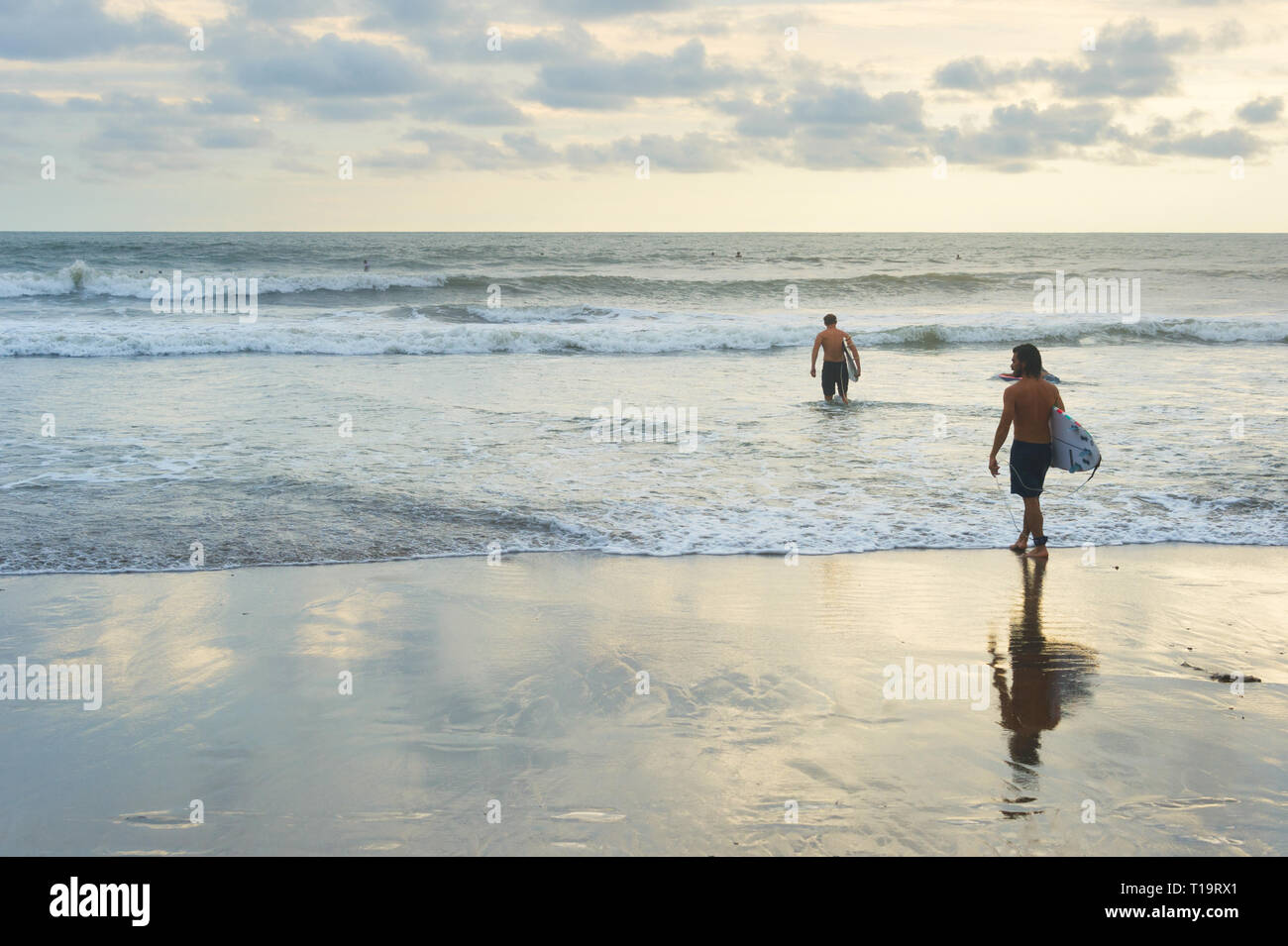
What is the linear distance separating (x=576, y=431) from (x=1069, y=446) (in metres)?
6.69

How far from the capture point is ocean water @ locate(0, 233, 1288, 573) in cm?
852

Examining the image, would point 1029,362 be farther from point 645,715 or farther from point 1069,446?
point 645,715

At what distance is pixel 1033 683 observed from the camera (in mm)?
5309

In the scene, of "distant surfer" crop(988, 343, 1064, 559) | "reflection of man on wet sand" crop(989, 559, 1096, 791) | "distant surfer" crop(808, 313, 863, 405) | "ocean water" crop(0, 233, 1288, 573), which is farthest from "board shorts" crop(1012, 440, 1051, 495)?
"distant surfer" crop(808, 313, 863, 405)

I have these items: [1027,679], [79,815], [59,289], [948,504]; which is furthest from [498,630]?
[59,289]

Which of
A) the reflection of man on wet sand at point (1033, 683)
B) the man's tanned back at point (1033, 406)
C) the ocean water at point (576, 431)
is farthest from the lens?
the ocean water at point (576, 431)

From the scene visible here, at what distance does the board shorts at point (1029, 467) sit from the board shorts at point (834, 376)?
7.14 m

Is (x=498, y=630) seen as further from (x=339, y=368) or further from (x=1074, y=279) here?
(x=1074, y=279)

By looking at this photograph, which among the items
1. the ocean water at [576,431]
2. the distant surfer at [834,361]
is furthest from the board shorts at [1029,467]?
the distant surfer at [834,361]

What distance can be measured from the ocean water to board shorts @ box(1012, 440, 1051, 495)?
497mm

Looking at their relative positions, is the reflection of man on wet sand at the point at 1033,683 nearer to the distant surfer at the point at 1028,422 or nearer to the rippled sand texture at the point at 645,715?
the rippled sand texture at the point at 645,715

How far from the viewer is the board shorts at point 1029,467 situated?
8.24m

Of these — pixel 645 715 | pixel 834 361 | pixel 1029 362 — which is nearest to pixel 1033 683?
pixel 645 715

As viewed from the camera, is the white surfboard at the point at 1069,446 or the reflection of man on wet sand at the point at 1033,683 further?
the white surfboard at the point at 1069,446
